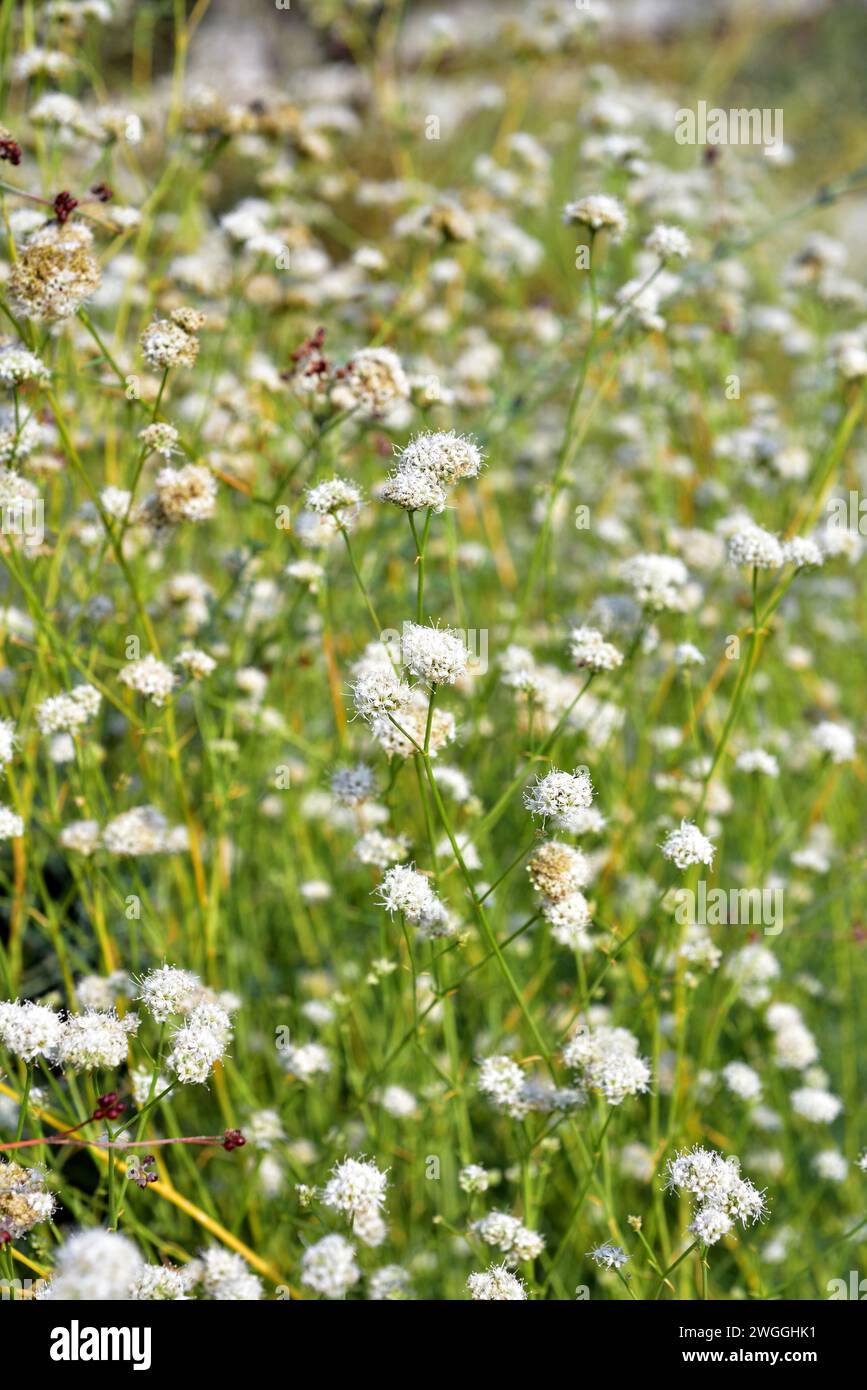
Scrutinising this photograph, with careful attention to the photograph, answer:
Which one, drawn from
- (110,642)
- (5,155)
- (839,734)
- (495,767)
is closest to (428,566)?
(495,767)

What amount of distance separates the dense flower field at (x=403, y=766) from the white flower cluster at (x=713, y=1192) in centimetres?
1

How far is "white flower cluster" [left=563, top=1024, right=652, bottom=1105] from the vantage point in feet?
5.74

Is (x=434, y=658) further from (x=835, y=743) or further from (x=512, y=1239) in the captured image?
(x=835, y=743)

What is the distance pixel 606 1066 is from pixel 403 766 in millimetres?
626

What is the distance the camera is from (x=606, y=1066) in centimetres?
178

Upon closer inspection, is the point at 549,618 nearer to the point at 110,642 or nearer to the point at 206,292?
the point at 110,642

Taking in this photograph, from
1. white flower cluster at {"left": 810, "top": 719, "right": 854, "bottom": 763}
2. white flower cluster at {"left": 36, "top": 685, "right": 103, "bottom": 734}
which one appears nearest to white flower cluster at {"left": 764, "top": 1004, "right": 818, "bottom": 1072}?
white flower cluster at {"left": 810, "top": 719, "right": 854, "bottom": 763}

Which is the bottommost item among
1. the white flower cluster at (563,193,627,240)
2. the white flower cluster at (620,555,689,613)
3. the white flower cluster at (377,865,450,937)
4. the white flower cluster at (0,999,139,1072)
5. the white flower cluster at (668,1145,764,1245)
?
the white flower cluster at (668,1145,764,1245)

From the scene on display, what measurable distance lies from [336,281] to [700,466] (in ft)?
5.57

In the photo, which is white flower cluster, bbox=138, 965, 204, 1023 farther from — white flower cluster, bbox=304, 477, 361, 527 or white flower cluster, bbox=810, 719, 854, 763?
white flower cluster, bbox=810, 719, 854, 763

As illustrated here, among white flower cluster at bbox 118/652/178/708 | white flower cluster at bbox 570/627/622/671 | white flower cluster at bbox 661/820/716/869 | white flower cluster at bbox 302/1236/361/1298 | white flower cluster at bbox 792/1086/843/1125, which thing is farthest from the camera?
white flower cluster at bbox 792/1086/843/1125

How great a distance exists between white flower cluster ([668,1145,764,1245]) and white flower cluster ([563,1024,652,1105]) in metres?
0.17

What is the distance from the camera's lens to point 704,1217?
5.11ft

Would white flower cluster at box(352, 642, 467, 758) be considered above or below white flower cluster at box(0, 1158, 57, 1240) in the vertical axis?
above
